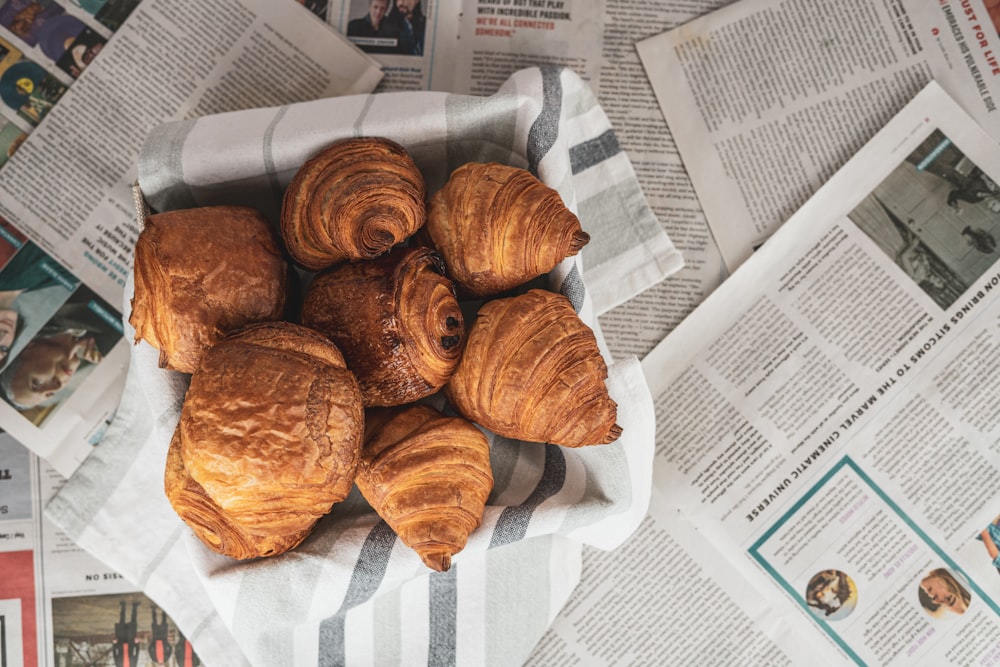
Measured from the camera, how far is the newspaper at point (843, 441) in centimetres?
86

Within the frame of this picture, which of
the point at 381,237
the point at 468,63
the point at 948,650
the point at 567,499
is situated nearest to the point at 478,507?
the point at 567,499

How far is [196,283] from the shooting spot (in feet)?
1.80

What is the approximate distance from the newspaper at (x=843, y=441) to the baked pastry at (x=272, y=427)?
0.46 m

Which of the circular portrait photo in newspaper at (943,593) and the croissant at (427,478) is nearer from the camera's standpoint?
the croissant at (427,478)

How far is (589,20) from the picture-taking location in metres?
0.85

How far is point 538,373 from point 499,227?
0.12 metres

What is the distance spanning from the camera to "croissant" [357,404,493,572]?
0.58 meters

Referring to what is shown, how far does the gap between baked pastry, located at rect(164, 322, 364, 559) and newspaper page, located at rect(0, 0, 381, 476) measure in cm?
40

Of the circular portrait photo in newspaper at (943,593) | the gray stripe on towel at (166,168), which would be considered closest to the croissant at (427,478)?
the gray stripe on towel at (166,168)

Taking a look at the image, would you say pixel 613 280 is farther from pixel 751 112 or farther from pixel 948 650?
pixel 948 650

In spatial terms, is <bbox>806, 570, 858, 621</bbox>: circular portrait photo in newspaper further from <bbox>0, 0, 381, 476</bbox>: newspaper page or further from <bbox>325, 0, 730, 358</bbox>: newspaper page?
<bbox>0, 0, 381, 476</bbox>: newspaper page

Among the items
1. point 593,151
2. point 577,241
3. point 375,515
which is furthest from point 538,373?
point 593,151

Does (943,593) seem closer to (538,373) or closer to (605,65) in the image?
(538,373)

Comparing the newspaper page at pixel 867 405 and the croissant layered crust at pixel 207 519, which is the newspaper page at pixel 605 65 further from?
the croissant layered crust at pixel 207 519
